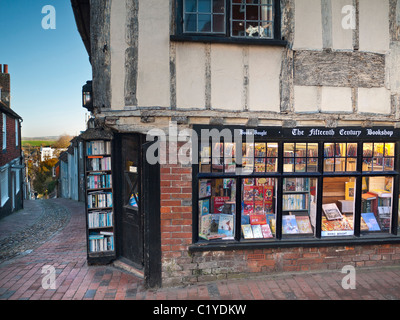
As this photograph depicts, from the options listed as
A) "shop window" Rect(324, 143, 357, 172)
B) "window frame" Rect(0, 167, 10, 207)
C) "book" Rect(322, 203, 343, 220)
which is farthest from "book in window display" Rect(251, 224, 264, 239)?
"window frame" Rect(0, 167, 10, 207)

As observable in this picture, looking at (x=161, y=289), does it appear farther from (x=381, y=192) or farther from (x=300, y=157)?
(x=381, y=192)

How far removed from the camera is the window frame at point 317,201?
5.04 m

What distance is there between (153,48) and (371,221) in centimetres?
539

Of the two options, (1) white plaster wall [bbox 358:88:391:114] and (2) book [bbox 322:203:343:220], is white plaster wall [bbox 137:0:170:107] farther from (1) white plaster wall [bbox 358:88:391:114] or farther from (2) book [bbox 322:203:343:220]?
(2) book [bbox 322:203:343:220]

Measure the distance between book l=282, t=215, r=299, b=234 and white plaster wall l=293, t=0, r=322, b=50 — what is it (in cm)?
318

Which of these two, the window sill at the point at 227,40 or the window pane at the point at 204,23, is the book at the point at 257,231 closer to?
the window sill at the point at 227,40

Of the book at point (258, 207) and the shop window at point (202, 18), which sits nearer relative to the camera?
the shop window at point (202, 18)

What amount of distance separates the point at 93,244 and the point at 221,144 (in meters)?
3.37

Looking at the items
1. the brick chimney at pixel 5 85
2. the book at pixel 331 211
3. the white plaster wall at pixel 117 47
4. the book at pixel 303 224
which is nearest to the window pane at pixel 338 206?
the book at pixel 331 211

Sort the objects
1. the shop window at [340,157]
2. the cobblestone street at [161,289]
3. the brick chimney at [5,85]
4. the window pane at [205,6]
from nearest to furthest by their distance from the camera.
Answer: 1. the cobblestone street at [161,289]
2. the window pane at [205,6]
3. the shop window at [340,157]
4. the brick chimney at [5,85]

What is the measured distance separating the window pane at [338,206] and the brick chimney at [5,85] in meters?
19.5

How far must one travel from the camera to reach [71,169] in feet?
80.4

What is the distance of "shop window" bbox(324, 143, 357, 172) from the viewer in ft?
17.6
